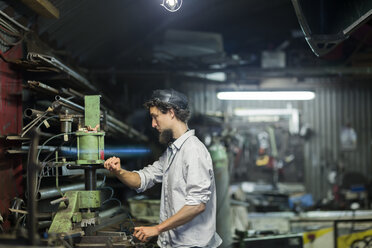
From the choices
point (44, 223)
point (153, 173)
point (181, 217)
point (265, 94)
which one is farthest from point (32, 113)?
point (265, 94)

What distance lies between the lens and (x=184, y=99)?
3109 millimetres

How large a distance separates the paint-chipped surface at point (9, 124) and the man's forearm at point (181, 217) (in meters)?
1.34

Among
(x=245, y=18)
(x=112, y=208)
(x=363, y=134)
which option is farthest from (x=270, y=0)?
(x=112, y=208)

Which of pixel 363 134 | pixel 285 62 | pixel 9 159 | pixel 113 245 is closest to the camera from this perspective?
pixel 113 245

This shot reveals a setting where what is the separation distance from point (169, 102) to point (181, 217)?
82 centimetres

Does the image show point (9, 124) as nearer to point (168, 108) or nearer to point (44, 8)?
point (44, 8)

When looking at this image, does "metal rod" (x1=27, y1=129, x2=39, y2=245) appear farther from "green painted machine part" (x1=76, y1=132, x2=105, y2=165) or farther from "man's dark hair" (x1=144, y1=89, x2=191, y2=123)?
"man's dark hair" (x1=144, y1=89, x2=191, y2=123)

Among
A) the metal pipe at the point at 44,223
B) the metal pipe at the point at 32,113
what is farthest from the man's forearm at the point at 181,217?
the metal pipe at the point at 32,113

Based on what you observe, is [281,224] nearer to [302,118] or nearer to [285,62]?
[285,62]

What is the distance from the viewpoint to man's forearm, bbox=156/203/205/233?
267 centimetres

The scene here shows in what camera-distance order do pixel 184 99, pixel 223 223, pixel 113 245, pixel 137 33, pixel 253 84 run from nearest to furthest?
1. pixel 113 245
2. pixel 184 99
3. pixel 223 223
4. pixel 137 33
5. pixel 253 84

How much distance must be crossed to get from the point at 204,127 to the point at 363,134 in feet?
14.6

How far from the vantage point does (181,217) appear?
2666 mm

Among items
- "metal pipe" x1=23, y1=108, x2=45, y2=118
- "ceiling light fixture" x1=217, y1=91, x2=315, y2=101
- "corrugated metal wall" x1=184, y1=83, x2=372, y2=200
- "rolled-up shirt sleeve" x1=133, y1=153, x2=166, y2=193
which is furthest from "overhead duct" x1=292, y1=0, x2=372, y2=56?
"corrugated metal wall" x1=184, y1=83, x2=372, y2=200
